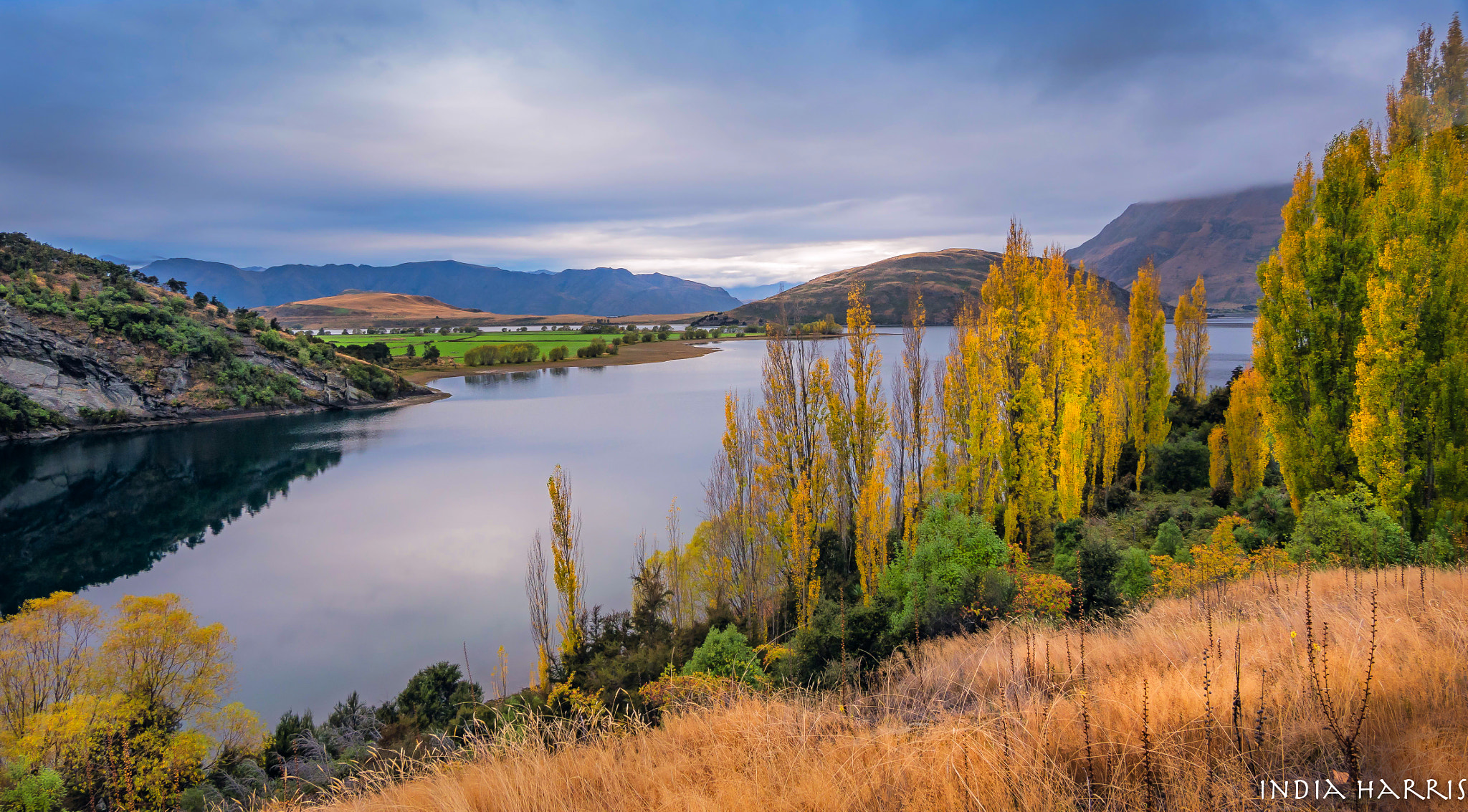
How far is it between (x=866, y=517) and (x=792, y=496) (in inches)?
94.1

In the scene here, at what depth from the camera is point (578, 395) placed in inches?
2581

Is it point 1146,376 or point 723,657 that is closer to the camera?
point 723,657

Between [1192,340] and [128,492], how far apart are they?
7471 centimetres

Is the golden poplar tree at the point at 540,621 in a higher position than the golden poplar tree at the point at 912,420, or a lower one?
lower

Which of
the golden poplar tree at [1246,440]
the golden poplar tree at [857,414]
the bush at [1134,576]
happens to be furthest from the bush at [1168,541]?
the golden poplar tree at [1246,440]

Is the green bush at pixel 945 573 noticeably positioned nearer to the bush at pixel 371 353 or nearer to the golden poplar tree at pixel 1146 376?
the golden poplar tree at pixel 1146 376

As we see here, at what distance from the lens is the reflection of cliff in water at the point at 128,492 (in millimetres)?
27734

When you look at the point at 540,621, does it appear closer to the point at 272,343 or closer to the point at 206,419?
the point at 206,419

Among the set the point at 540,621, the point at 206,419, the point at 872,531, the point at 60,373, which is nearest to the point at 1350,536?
the point at 872,531

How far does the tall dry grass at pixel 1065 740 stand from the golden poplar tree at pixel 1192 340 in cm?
4150

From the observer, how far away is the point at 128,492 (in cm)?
3916

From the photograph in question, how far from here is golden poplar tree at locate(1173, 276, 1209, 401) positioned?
39.3 m

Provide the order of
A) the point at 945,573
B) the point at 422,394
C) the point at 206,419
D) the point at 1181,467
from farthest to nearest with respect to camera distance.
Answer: the point at 422,394 < the point at 206,419 < the point at 1181,467 < the point at 945,573

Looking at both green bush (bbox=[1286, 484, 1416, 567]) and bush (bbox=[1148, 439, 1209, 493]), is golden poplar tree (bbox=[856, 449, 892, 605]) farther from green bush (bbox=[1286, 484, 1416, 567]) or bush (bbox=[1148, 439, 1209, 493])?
bush (bbox=[1148, 439, 1209, 493])
